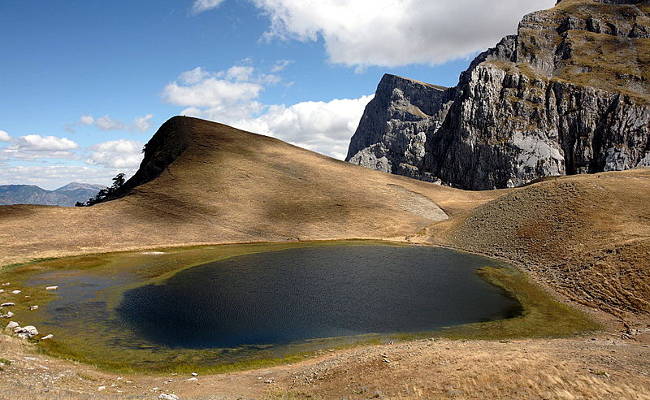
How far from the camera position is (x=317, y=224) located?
320ft

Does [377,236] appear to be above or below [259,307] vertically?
above

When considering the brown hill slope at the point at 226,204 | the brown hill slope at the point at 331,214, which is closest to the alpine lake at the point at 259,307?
the brown hill slope at the point at 331,214

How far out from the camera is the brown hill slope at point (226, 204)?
83000 millimetres

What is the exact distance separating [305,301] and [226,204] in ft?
214

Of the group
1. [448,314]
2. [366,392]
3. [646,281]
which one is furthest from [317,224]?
[366,392]

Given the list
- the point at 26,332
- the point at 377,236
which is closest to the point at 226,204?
the point at 377,236

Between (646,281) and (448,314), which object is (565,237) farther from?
(448,314)

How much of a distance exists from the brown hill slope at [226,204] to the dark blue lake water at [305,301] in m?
29.3

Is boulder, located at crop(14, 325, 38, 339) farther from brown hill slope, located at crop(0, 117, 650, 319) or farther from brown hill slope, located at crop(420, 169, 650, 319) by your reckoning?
brown hill slope, located at crop(420, 169, 650, 319)

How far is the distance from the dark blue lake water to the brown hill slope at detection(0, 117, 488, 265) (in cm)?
2933

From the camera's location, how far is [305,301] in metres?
43.4

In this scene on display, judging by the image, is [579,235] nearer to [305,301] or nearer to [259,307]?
[305,301]

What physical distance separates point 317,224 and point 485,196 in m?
66.7

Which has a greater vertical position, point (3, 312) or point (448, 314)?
point (448, 314)
